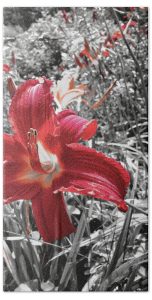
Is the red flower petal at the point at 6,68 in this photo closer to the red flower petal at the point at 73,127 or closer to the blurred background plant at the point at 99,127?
the blurred background plant at the point at 99,127

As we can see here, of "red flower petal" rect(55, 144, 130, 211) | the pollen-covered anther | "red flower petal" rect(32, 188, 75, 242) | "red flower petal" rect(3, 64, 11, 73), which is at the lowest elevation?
"red flower petal" rect(32, 188, 75, 242)

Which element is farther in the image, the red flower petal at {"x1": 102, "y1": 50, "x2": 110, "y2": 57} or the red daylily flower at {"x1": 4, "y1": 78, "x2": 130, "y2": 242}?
the red flower petal at {"x1": 102, "y1": 50, "x2": 110, "y2": 57}

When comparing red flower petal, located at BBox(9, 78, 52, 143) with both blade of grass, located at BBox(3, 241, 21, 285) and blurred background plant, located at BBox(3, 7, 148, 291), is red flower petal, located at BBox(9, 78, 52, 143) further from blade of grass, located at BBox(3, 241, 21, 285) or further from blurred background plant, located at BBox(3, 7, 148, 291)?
blade of grass, located at BBox(3, 241, 21, 285)

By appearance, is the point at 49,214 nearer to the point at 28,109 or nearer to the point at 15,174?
the point at 15,174

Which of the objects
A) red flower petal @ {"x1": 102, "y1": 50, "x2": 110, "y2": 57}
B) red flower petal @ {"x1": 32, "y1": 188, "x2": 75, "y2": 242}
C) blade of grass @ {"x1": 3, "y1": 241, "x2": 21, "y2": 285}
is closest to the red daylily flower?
red flower petal @ {"x1": 32, "y1": 188, "x2": 75, "y2": 242}

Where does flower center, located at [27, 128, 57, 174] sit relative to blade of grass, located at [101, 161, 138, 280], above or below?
above
